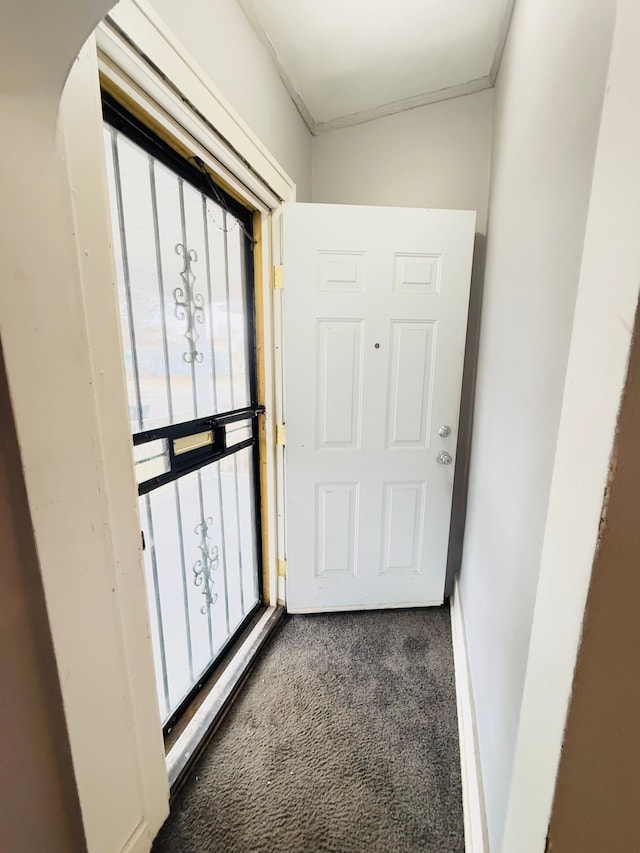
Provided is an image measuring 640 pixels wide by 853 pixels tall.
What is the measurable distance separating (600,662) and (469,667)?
3.74 ft

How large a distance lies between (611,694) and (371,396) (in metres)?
1.27

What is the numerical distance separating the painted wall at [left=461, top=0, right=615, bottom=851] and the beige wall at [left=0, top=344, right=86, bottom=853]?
91cm

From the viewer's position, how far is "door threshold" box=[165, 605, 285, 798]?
1075 mm

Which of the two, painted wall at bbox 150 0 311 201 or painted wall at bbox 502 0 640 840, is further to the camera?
painted wall at bbox 150 0 311 201

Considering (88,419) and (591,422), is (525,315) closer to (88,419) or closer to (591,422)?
(591,422)

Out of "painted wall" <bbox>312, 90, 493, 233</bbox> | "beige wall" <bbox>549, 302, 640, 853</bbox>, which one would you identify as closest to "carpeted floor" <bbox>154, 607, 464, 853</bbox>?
"beige wall" <bbox>549, 302, 640, 853</bbox>

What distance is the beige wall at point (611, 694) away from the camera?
348 mm

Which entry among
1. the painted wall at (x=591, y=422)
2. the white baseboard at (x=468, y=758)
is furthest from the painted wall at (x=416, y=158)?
the white baseboard at (x=468, y=758)

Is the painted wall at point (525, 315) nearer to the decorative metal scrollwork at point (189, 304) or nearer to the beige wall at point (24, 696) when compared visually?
the beige wall at point (24, 696)

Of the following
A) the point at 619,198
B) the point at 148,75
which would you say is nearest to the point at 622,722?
the point at 619,198

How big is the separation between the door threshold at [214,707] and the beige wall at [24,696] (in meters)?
0.49

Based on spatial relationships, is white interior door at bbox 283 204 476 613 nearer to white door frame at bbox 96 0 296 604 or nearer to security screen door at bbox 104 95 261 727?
white door frame at bbox 96 0 296 604

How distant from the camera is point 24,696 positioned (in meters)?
0.58

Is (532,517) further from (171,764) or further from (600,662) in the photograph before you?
(171,764)
